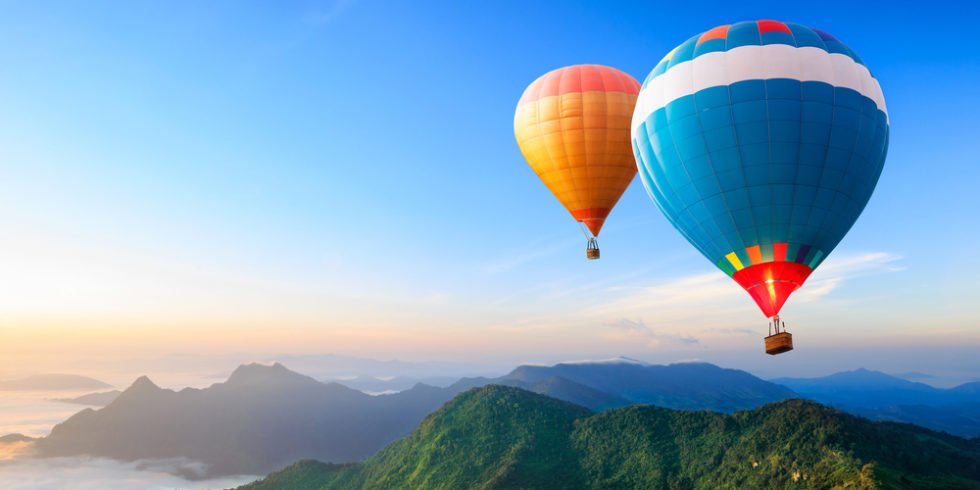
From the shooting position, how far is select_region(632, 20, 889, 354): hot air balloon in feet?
85.1

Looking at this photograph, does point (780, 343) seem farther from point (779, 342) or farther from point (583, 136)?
point (583, 136)

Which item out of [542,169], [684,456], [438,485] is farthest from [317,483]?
[542,169]

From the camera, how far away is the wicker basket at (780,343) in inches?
985

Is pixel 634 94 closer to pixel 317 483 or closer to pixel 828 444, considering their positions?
pixel 828 444

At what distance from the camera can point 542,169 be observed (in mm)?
42188

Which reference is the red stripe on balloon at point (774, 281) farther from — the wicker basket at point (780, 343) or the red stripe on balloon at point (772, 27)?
the red stripe on balloon at point (772, 27)

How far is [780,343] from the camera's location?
25188 millimetres

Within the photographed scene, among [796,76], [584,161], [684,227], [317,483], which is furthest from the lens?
[317,483]

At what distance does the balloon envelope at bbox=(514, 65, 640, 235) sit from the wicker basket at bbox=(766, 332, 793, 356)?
691 inches

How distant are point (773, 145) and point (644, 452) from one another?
6329 cm

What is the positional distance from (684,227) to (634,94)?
1476cm

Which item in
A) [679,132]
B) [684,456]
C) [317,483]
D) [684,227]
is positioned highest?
[679,132]

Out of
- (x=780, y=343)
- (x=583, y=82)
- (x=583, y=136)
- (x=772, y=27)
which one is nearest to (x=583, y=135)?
(x=583, y=136)

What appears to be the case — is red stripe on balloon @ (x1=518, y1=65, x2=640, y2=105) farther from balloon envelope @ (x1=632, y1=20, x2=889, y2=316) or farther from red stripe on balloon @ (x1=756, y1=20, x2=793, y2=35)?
red stripe on balloon @ (x1=756, y1=20, x2=793, y2=35)
